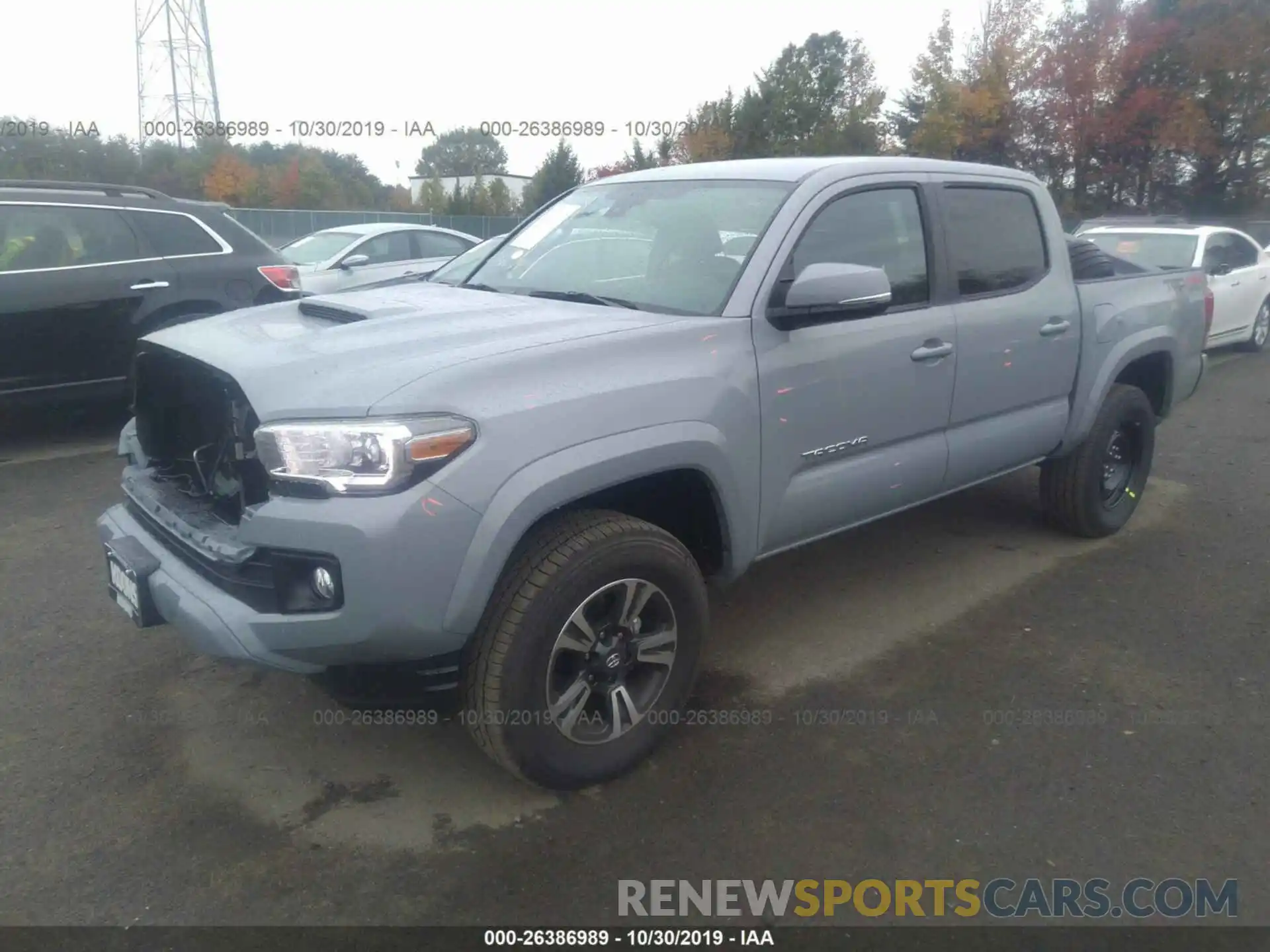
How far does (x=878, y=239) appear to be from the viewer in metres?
3.92

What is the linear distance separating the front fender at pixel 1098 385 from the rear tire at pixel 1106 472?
82 millimetres

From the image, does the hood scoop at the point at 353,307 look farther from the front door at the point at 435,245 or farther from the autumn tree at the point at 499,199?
the autumn tree at the point at 499,199

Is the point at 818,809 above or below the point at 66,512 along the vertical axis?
below

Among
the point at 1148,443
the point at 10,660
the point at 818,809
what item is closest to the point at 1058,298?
the point at 1148,443

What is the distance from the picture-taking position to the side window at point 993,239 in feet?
13.8

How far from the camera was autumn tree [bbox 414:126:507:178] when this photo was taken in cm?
5856

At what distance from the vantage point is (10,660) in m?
3.81

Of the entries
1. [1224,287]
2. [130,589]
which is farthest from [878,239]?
[1224,287]

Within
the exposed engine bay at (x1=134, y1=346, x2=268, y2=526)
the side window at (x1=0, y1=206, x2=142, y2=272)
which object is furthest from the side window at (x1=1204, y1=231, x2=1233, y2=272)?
the exposed engine bay at (x1=134, y1=346, x2=268, y2=526)

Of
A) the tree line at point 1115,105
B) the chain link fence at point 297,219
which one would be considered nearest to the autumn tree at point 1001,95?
the tree line at point 1115,105

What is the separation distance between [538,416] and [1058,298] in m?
3.00

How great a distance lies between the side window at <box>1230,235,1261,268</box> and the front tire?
10.2 metres

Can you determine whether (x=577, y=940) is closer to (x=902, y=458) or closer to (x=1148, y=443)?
(x=902, y=458)

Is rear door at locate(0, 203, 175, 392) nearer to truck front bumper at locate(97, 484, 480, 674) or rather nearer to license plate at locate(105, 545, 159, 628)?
license plate at locate(105, 545, 159, 628)
